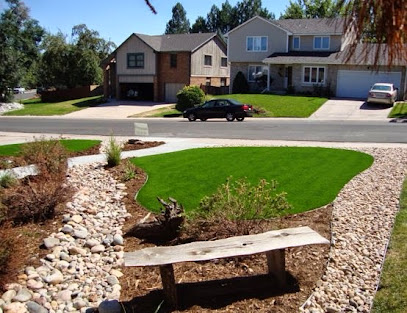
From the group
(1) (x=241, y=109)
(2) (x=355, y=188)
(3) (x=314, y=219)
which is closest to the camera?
(3) (x=314, y=219)

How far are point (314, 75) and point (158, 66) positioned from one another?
1557cm

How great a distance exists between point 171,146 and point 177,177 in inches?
237

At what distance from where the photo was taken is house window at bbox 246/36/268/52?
46344 mm

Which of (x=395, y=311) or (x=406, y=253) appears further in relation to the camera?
(x=406, y=253)

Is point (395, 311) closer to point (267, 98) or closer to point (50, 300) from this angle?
point (50, 300)

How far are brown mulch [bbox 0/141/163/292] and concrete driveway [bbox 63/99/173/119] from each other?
96.2 feet

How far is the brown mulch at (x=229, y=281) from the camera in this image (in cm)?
568

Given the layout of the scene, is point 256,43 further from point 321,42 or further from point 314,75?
point 314,75

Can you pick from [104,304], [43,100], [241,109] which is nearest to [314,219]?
[104,304]

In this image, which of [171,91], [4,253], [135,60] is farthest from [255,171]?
[135,60]

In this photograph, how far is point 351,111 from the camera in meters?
33.8

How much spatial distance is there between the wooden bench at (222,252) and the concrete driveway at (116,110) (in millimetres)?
32010

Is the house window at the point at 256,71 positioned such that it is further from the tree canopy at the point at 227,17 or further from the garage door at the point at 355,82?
the tree canopy at the point at 227,17

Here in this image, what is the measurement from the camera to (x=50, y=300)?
6.11m
